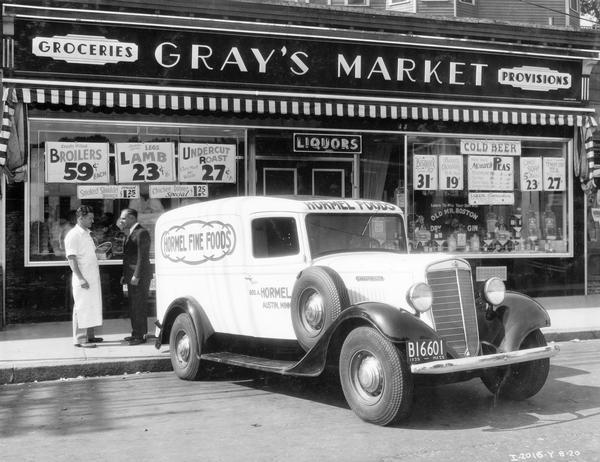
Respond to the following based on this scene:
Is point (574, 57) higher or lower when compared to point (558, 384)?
higher

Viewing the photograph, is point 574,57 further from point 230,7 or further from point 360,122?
point 230,7

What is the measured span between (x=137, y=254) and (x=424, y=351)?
501cm

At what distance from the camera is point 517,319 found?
674 centimetres

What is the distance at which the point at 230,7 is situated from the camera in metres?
12.3

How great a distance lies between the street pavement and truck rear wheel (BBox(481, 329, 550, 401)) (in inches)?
155

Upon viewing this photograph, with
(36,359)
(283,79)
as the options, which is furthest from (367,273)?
(283,79)

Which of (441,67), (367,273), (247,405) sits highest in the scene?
(441,67)

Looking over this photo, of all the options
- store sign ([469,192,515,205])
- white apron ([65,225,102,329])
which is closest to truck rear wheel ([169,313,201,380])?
white apron ([65,225,102,329])

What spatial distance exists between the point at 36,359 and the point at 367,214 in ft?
14.0

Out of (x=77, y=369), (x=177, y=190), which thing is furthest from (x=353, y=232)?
(x=177, y=190)

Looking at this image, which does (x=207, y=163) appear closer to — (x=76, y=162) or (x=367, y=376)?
(x=76, y=162)

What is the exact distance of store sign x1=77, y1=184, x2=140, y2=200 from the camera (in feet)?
39.2

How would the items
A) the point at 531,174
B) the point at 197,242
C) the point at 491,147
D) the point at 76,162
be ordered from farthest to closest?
the point at 531,174 → the point at 491,147 → the point at 76,162 → the point at 197,242

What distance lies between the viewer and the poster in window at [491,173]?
46.3 ft
